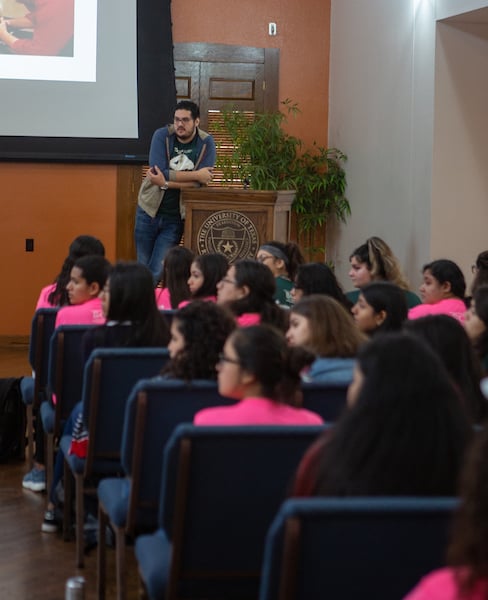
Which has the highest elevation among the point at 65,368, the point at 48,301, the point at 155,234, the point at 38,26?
the point at 38,26

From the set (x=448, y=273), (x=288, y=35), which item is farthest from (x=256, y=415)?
(x=288, y=35)

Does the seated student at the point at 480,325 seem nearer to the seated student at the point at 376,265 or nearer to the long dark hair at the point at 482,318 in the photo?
the long dark hair at the point at 482,318

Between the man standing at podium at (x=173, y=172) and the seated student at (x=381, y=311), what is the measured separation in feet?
10.4

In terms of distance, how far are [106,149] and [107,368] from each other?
18.9 feet

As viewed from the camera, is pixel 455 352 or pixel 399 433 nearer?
pixel 399 433

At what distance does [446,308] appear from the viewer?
472 cm

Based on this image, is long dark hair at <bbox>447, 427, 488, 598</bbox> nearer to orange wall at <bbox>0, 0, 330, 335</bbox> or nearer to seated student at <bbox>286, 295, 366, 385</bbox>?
seated student at <bbox>286, 295, 366, 385</bbox>

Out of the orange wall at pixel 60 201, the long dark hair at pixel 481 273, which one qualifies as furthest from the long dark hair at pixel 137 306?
the orange wall at pixel 60 201

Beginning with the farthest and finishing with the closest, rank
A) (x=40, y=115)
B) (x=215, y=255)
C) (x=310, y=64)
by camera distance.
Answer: (x=310, y=64), (x=40, y=115), (x=215, y=255)

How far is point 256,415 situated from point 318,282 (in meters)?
2.12

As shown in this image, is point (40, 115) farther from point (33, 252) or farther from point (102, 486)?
point (102, 486)

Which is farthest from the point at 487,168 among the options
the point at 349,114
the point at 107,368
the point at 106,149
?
the point at 107,368

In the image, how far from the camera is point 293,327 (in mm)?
3240

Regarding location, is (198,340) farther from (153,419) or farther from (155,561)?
(155,561)
